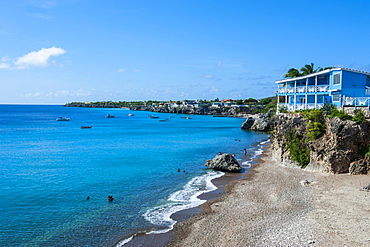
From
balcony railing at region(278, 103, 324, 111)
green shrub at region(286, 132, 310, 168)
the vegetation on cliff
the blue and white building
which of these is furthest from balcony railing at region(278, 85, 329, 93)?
green shrub at region(286, 132, 310, 168)

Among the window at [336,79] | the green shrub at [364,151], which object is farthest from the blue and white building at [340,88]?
the green shrub at [364,151]

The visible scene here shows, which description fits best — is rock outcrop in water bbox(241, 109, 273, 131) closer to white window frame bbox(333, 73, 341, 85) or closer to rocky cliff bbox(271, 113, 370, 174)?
white window frame bbox(333, 73, 341, 85)

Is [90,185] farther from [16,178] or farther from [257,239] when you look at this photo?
[257,239]

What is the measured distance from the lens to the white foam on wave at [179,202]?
18.1 meters

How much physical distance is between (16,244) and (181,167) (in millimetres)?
19989

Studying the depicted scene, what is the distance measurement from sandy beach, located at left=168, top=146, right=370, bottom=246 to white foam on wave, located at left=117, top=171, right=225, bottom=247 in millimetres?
1034

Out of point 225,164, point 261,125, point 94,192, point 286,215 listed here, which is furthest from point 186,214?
Answer: point 261,125

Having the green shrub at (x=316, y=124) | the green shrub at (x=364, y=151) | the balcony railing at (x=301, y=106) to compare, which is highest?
Result: the balcony railing at (x=301, y=106)

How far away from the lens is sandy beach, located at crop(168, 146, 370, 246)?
1438 cm

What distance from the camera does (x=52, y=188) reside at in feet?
82.6

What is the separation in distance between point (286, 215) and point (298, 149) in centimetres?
1290

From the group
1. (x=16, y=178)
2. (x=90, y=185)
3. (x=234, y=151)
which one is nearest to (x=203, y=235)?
(x=90, y=185)

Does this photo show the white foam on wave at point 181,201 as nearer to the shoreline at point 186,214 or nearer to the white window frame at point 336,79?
the shoreline at point 186,214

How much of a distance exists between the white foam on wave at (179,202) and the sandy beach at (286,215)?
1034 millimetres
